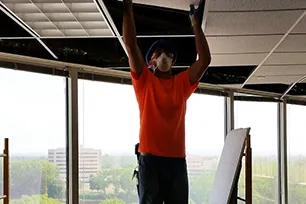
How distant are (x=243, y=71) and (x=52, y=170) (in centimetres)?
220

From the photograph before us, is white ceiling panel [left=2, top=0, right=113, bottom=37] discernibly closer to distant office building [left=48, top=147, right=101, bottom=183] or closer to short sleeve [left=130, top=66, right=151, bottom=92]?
short sleeve [left=130, top=66, right=151, bottom=92]

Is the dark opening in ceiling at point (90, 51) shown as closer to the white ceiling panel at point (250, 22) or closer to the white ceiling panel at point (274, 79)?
the white ceiling panel at point (250, 22)

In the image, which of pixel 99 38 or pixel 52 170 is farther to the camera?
pixel 52 170

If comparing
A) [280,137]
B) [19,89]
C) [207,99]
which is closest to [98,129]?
[19,89]

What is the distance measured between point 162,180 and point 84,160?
88.9 inches

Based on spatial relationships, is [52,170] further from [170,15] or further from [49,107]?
[170,15]

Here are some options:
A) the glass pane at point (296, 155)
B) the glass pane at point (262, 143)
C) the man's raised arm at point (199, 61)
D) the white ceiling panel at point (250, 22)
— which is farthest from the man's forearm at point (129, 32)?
the glass pane at point (296, 155)

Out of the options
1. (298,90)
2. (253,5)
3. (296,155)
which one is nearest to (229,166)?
(253,5)

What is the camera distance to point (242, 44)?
333 centimetres

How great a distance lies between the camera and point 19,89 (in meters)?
3.65

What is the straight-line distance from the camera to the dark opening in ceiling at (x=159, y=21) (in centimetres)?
301

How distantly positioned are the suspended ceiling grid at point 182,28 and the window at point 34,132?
40 cm

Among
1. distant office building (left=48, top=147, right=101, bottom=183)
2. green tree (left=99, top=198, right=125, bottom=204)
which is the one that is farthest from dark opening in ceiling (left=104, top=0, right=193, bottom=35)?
green tree (left=99, top=198, right=125, bottom=204)

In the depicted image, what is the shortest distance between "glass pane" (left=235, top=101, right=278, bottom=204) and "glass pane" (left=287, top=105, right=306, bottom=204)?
30 centimetres
